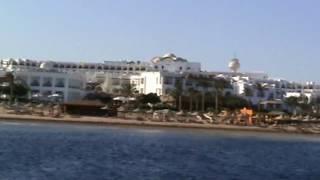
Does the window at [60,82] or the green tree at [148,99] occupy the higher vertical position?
the window at [60,82]

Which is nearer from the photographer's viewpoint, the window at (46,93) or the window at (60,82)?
the window at (46,93)

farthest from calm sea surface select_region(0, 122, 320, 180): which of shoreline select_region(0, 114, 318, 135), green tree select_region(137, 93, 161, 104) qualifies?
green tree select_region(137, 93, 161, 104)

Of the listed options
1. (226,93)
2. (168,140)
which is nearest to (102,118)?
(168,140)

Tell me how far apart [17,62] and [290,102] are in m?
68.5

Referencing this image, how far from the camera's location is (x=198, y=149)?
54.5 m

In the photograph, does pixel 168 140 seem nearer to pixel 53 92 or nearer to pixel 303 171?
pixel 303 171

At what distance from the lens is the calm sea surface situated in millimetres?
33125

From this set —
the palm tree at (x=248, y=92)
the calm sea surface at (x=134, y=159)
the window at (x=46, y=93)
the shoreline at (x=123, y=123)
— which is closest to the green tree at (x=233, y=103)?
the palm tree at (x=248, y=92)

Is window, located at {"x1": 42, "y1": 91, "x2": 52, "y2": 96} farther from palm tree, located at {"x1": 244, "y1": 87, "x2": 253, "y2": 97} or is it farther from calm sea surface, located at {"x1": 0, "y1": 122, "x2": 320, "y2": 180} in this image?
calm sea surface, located at {"x1": 0, "y1": 122, "x2": 320, "y2": 180}

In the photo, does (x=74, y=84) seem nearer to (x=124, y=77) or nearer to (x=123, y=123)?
(x=124, y=77)

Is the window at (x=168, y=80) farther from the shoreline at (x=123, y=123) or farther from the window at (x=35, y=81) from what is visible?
the shoreline at (x=123, y=123)

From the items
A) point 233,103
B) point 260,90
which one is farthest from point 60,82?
point 260,90

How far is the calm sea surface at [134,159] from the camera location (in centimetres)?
3312

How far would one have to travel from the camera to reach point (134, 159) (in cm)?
4166
